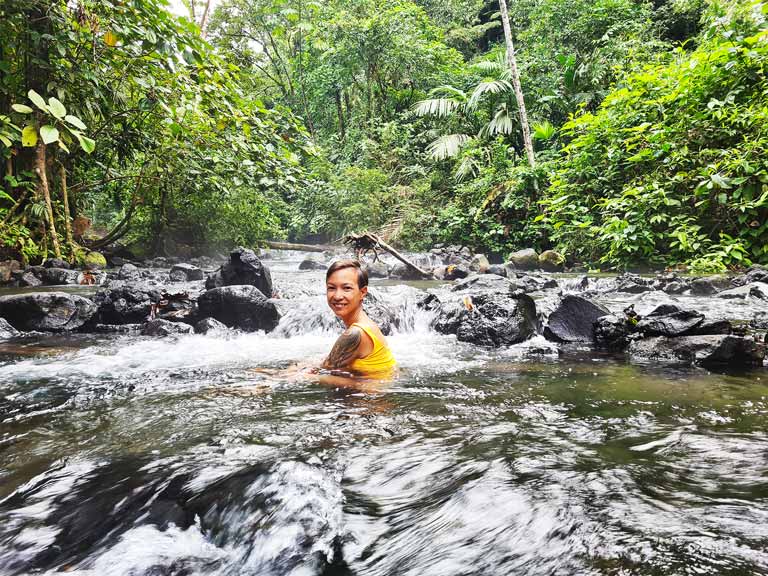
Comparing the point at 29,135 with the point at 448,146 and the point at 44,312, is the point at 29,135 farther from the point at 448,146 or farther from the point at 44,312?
the point at 448,146

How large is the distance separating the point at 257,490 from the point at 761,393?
2.99 meters

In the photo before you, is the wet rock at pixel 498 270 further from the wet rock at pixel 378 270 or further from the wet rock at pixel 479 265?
the wet rock at pixel 378 270

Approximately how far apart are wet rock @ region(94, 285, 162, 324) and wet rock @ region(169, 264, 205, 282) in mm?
4637

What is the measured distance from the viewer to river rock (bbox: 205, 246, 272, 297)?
25.9ft

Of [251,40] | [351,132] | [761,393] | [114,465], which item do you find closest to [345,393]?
[114,465]

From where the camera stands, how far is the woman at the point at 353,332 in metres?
3.37

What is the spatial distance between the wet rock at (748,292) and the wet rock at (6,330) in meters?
9.53

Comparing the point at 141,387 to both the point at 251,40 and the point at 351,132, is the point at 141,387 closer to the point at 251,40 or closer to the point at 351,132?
the point at 351,132

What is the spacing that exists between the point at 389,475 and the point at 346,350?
1723 millimetres

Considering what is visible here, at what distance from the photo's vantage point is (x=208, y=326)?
5.82 metres

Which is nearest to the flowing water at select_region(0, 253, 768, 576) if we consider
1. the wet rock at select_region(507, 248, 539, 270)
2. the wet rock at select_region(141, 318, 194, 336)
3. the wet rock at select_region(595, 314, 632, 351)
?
the wet rock at select_region(595, 314, 632, 351)

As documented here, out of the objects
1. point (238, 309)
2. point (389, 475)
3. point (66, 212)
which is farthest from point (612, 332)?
point (66, 212)

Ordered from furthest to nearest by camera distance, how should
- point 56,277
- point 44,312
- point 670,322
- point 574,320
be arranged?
point 56,277, point 44,312, point 574,320, point 670,322

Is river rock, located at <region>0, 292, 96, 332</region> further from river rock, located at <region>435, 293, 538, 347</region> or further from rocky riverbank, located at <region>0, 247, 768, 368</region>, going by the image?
river rock, located at <region>435, 293, 538, 347</region>
